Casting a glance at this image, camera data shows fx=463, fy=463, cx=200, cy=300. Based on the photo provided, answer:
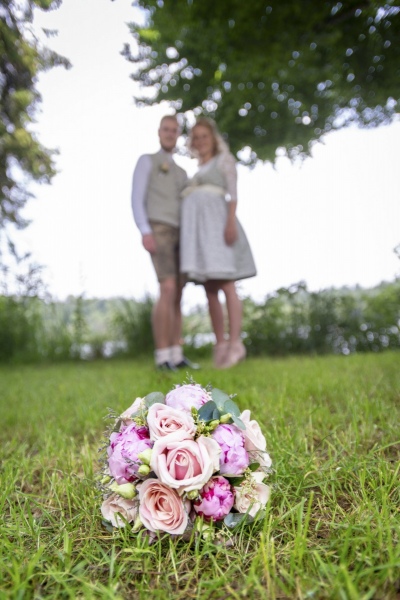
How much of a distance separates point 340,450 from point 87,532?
789 mm

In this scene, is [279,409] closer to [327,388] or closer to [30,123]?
[327,388]

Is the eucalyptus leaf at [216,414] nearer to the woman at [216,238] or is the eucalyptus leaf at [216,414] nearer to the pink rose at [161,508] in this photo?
the pink rose at [161,508]

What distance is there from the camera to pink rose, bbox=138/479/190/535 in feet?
3.14

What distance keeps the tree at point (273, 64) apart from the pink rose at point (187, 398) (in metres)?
3.97

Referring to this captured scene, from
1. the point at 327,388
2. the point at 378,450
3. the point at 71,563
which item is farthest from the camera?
the point at 327,388

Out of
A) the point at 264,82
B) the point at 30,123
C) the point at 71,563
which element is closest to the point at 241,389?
the point at 71,563

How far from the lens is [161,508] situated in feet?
3.20

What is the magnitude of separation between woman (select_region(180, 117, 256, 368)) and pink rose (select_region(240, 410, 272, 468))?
2.60 metres

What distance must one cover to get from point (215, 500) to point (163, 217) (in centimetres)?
308

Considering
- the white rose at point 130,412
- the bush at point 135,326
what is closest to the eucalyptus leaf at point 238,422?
the white rose at point 130,412

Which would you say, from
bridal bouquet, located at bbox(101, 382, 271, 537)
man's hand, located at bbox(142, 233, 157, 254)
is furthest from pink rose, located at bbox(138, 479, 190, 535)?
man's hand, located at bbox(142, 233, 157, 254)

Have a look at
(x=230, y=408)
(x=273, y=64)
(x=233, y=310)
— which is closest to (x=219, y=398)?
(x=230, y=408)

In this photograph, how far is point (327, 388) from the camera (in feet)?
7.64

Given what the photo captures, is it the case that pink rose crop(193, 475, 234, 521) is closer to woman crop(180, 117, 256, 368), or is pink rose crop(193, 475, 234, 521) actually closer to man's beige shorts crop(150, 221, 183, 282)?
woman crop(180, 117, 256, 368)
